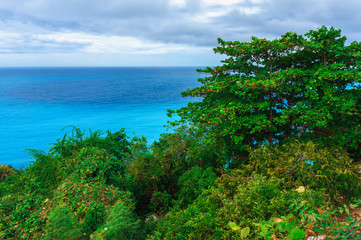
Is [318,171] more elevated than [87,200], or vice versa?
[318,171]

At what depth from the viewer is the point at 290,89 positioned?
36.0ft

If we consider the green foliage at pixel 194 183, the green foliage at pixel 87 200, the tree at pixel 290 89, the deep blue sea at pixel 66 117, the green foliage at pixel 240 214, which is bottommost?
the deep blue sea at pixel 66 117

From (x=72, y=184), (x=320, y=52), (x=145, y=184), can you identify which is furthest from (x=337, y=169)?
(x=145, y=184)

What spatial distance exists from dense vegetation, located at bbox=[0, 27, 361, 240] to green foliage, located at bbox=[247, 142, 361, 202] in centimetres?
4

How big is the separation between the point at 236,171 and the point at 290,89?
4.95 metres

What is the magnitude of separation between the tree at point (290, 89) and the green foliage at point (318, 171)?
186 cm

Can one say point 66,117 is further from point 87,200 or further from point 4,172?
point 87,200

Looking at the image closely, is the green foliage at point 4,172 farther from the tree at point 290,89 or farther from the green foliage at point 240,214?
the green foliage at point 240,214

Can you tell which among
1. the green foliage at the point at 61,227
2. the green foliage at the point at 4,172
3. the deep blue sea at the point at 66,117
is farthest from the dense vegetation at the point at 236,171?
the deep blue sea at the point at 66,117

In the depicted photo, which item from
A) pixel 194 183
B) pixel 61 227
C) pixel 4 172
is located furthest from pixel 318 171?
pixel 4 172

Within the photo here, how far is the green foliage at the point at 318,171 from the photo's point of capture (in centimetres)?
798

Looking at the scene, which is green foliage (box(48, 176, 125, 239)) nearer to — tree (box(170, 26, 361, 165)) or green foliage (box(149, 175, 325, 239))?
green foliage (box(149, 175, 325, 239))

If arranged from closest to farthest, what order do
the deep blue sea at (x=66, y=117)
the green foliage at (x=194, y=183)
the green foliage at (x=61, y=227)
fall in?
the green foliage at (x=61, y=227) → the green foliage at (x=194, y=183) → the deep blue sea at (x=66, y=117)

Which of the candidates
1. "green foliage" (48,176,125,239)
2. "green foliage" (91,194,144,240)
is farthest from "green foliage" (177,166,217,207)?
"green foliage" (91,194,144,240)
